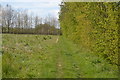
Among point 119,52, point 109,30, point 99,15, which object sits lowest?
point 119,52

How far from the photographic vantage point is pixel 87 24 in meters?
12.8

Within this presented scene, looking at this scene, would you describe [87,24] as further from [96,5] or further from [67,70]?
[67,70]

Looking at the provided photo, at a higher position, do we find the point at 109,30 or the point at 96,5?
the point at 96,5

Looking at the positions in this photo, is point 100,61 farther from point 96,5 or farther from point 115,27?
point 115,27

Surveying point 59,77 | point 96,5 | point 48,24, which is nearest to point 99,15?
point 96,5

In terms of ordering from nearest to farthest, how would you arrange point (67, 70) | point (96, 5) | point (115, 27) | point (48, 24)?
point (115, 27) < point (67, 70) < point (96, 5) < point (48, 24)

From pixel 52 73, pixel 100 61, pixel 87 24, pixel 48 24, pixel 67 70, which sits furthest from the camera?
pixel 48 24

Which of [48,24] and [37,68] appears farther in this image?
[48,24]

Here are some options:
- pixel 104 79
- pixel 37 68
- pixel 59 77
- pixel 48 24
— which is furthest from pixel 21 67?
pixel 48 24

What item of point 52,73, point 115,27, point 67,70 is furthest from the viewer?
point 67,70

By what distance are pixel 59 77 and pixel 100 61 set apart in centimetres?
379

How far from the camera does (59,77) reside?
828 centimetres

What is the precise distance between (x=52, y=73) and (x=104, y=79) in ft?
6.81

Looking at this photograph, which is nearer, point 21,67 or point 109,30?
point 109,30
